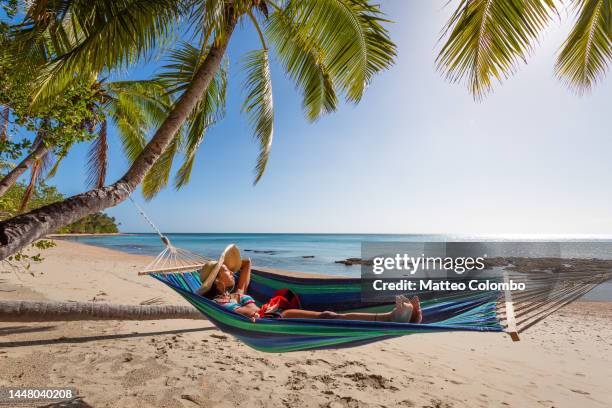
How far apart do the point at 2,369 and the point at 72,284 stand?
10.5 feet

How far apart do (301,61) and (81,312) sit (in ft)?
8.89

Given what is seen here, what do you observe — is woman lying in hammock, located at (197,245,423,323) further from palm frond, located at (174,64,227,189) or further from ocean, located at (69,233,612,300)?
ocean, located at (69,233,612,300)

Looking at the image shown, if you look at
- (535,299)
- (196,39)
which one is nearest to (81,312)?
(196,39)

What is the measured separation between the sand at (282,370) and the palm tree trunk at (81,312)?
0.13 m

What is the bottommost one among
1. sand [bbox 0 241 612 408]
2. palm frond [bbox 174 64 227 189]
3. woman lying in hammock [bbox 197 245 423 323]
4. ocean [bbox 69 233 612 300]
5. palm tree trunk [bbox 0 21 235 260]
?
ocean [bbox 69 233 612 300]

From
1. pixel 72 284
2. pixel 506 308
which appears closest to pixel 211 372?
pixel 506 308

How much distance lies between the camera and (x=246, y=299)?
2316 mm

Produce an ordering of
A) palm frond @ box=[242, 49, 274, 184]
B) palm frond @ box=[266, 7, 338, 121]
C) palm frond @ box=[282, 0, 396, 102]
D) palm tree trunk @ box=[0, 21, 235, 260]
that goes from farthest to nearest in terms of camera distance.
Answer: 1. palm frond @ box=[242, 49, 274, 184]
2. palm frond @ box=[266, 7, 338, 121]
3. palm frond @ box=[282, 0, 396, 102]
4. palm tree trunk @ box=[0, 21, 235, 260]

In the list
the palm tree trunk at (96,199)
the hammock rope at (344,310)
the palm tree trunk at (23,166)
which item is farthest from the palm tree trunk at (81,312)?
the palm tree trunk at (96,199)

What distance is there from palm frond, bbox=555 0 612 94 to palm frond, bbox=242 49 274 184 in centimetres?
252

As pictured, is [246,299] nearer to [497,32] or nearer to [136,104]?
[497,32]

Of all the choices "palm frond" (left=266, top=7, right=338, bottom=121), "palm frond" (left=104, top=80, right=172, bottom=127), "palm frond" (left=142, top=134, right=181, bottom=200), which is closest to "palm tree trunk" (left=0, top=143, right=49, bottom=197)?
"palm frond" (left=142, top=134, right=181, bottom=200)

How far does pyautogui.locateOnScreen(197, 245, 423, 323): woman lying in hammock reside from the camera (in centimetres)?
179

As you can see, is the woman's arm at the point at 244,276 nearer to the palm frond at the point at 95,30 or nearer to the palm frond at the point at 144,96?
the palm frond at the point at 95,30
